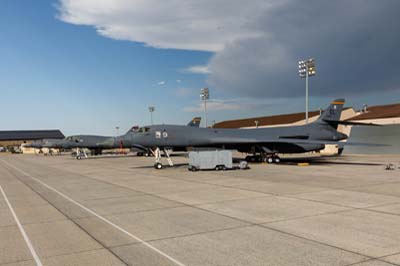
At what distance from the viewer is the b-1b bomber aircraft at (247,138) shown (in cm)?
2730

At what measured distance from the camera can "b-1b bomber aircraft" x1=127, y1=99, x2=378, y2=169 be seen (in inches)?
1075

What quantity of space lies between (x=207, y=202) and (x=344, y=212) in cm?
439

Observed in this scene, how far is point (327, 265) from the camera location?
5.98m

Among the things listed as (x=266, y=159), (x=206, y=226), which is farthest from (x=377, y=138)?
(x=206, y=226)

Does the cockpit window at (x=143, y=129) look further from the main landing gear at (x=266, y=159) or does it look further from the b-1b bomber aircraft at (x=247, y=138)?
the main landing gear at (x=266, y=159)

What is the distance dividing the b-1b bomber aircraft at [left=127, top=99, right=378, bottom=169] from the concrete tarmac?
467 inches

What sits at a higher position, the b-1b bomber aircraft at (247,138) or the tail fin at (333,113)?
the tail fin at (333,113)

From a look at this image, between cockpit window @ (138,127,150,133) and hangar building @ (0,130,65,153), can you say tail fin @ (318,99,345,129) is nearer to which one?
cockpit window @ (138,127,150,133)

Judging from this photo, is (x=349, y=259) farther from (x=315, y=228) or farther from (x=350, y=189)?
(x=350, y=189)

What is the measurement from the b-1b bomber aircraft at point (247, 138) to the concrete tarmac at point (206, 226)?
11866mm

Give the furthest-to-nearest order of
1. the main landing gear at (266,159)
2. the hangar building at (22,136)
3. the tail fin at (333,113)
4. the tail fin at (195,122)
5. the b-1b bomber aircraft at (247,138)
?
the hangar building at (22,136) < the tail fin at (195,122) < the tail fin at (333,113) < the main landing gear at (266,159) < the b-1b bomber aircraft at (247,138)

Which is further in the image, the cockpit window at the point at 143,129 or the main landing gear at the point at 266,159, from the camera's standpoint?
the main landing gear at the point at 266,159

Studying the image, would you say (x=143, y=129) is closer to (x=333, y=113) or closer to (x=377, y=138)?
(x=333, y=113)

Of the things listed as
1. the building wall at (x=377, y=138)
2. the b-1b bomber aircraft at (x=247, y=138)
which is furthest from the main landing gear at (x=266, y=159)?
the building wall at (x=377, y=138)
